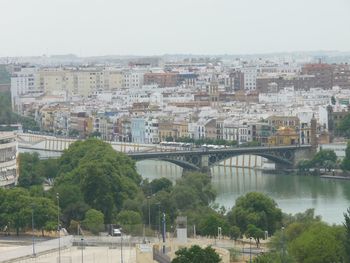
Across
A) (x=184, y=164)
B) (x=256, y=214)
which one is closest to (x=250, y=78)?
(x=184, y=164)

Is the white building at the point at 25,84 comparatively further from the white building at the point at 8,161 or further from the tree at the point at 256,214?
the tree at the point at 256,214

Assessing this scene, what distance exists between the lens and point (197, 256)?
43.9 ft

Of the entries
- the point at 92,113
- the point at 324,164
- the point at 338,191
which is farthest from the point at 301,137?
the point at 92,113

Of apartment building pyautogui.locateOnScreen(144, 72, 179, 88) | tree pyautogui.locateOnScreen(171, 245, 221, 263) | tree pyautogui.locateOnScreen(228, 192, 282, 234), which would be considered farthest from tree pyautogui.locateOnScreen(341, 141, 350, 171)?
apartment building pyautogui.locateOnScreen(144, 72, 179, 88)

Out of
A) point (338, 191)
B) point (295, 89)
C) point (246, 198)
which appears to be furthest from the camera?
point (295, 89)

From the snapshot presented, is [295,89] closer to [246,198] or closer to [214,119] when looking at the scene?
[214,119]

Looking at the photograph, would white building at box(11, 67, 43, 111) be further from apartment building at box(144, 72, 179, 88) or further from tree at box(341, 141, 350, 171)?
tree at box(341, 141, 350, 171)

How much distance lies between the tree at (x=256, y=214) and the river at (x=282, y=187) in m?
1.72

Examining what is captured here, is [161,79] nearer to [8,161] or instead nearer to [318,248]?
[8,161]

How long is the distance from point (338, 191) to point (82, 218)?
7.22 m

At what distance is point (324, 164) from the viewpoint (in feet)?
97.1

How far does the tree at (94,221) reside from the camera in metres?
18.4

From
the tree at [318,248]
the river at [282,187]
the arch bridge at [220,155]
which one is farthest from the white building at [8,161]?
the tree at [318,248]

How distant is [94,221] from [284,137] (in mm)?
15014
